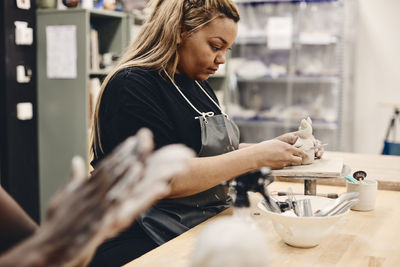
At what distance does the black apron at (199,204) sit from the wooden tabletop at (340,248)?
99mm

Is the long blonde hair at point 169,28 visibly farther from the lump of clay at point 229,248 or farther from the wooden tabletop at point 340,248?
the lump of clay at point 229,248

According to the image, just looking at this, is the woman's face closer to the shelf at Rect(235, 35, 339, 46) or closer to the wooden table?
the wooden table

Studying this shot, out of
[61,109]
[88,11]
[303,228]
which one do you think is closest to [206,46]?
[303,228]

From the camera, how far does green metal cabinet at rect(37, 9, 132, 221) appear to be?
3.47m

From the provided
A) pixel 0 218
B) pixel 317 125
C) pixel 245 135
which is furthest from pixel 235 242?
pixel 245 135

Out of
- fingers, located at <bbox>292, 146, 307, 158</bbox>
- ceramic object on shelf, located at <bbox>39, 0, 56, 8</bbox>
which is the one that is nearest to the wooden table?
fingers, located at <bbox>292, 146, 307, 158</bbox>

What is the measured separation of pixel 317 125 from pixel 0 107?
3.21m

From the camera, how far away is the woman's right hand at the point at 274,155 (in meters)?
1.58

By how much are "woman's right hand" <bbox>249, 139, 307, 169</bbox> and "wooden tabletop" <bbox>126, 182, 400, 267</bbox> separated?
Answer: 19cm

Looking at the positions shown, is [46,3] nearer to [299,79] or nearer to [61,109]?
[61,109]

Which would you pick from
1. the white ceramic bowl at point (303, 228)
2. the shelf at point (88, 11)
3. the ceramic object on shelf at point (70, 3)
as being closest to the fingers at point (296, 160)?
the white ceramic bowl at point (303, 228)

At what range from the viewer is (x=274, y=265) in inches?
46.5

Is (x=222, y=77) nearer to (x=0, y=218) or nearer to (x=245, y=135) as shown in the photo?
(x=245, y=135)

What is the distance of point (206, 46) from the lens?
1.71 meters
